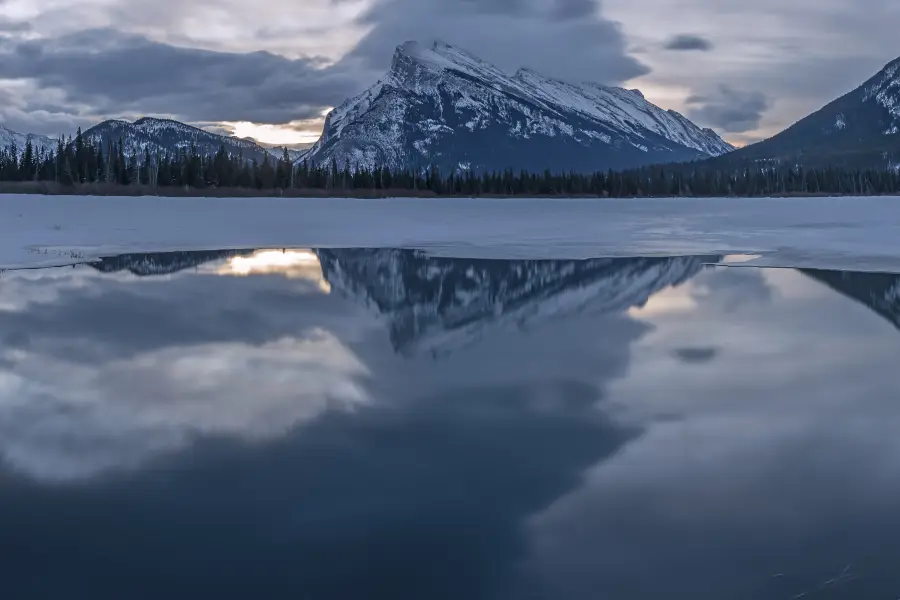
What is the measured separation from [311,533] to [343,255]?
22935 millimetres

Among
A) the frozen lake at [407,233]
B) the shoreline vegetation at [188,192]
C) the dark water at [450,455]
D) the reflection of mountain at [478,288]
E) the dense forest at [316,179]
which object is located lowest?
the dark water at [450,455]

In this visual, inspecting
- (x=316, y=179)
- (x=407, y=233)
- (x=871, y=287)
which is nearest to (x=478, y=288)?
(x=871, y=287)

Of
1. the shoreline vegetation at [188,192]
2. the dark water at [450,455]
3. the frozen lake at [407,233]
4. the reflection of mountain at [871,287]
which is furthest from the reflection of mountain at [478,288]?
the shoreline vegetation at [188,192]

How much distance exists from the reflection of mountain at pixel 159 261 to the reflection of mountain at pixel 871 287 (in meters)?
16.2

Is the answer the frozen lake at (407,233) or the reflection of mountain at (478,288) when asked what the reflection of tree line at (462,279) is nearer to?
the reflection of mountain at (478,288)

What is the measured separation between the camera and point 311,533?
541cm

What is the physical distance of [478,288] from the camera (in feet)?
60.5

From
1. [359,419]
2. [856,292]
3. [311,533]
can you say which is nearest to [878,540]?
[311,533]

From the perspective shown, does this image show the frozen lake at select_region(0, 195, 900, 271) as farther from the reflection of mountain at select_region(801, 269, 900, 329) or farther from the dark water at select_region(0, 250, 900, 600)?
the dark water at select_region(0, 250, 900, 600)

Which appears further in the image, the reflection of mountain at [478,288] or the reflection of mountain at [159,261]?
the reflection of mountain at [159,261]

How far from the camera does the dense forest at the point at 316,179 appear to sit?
9156 cm

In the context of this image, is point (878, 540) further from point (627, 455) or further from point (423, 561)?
point (423, 561)

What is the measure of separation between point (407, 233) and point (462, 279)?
19078 mm

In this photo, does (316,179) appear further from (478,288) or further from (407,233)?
(478,288)
